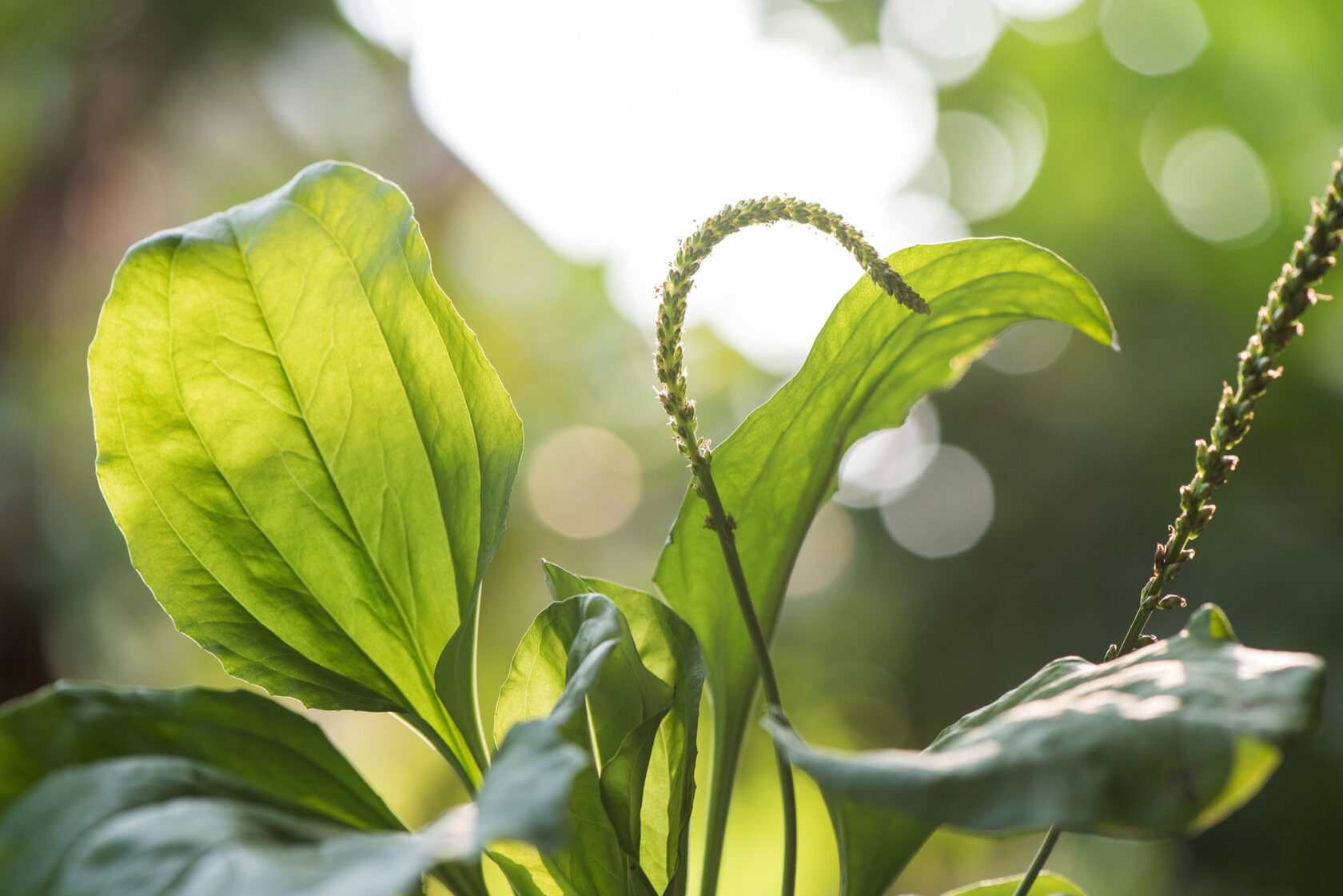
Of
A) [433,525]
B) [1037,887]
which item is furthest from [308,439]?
[1037,887]

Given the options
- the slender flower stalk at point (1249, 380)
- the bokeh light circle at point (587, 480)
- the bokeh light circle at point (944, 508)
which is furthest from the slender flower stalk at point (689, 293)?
the bokeh light circle at point (587, 480)

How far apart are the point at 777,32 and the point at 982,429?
1.80 metres

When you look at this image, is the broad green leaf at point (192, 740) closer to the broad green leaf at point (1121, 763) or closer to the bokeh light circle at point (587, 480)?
the broad green leaf at point (1121, 763)

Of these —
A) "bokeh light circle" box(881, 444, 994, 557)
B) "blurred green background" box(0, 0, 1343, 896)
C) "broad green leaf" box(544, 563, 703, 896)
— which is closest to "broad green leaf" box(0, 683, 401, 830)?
"broad green leaf" box(544, 563, 703, 896)

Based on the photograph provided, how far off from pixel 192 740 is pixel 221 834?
0.10 meters

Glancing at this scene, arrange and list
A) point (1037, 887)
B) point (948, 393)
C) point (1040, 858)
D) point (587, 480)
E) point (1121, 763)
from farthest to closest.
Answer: point (587, 480) → point (948, 393) → point (1037, 887) → point (1040, 858) → point (1121, 763)

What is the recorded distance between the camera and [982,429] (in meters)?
2.37

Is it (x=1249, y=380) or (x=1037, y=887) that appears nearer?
(x=1249, y=380)

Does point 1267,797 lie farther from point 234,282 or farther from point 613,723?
point 234,282

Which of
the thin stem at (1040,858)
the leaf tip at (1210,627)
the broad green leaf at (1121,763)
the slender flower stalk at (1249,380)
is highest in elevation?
the slender flower stalk at (1249,380)

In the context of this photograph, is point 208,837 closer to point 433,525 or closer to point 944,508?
point 433,525

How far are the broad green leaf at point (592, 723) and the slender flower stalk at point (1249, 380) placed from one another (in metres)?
A: 0.14

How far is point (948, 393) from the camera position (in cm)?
240

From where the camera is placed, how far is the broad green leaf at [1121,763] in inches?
7.2
